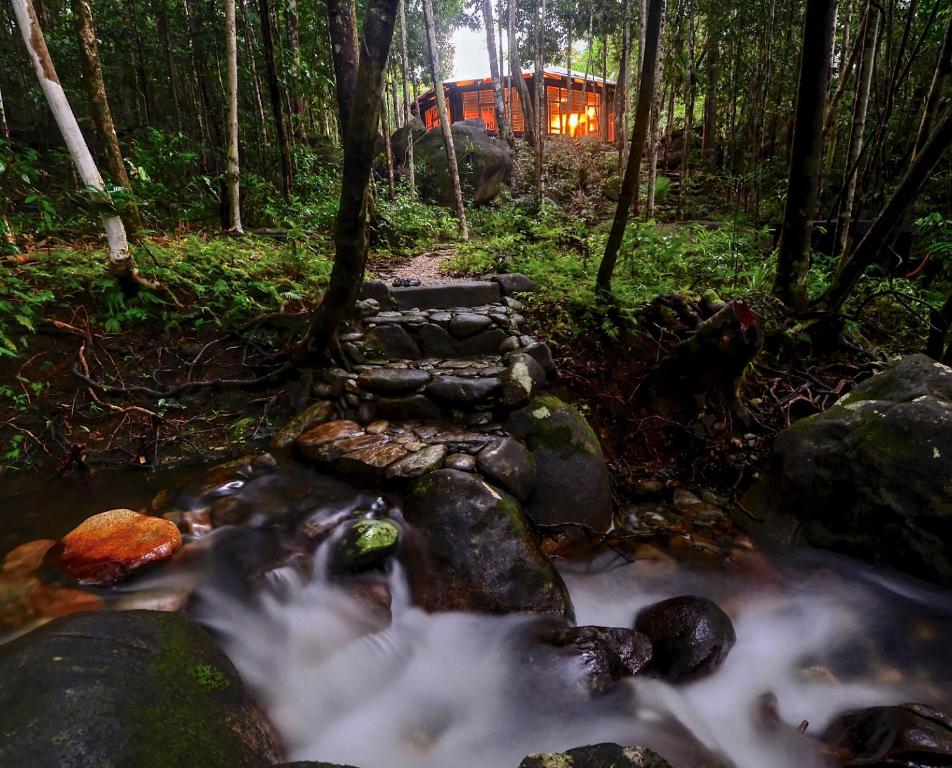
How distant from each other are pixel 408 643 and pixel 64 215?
8.06m

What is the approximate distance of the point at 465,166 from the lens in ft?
54.4

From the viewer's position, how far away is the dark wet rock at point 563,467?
412 cm

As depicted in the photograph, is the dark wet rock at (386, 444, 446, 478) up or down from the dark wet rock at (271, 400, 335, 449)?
down

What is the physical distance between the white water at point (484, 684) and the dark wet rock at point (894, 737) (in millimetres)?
187

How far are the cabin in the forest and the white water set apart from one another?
2701 cm

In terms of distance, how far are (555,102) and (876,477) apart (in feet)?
91.4

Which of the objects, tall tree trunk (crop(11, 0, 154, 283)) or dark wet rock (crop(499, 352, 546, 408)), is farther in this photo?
dark wet rock (crop(499, 352, 546, 408))

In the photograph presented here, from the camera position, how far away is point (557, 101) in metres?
26.0

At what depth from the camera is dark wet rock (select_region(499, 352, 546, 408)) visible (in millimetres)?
4535

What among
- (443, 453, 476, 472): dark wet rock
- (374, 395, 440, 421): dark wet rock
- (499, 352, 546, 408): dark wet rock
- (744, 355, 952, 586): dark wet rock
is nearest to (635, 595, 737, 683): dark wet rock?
(744, 355, 952, 586): dark wet rock

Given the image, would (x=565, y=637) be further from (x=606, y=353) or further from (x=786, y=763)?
(x=606, y=353)

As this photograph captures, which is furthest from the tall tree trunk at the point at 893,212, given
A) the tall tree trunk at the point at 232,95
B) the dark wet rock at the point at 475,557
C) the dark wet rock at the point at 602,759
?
the tall tree trunk at the point at 232,95

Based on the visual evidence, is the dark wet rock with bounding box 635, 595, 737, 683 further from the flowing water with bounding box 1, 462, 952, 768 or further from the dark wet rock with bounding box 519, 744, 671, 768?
the dark wet rock with bounding box 519, 744, 671, 768

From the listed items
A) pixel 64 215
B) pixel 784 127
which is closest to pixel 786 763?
pixel 64 215
